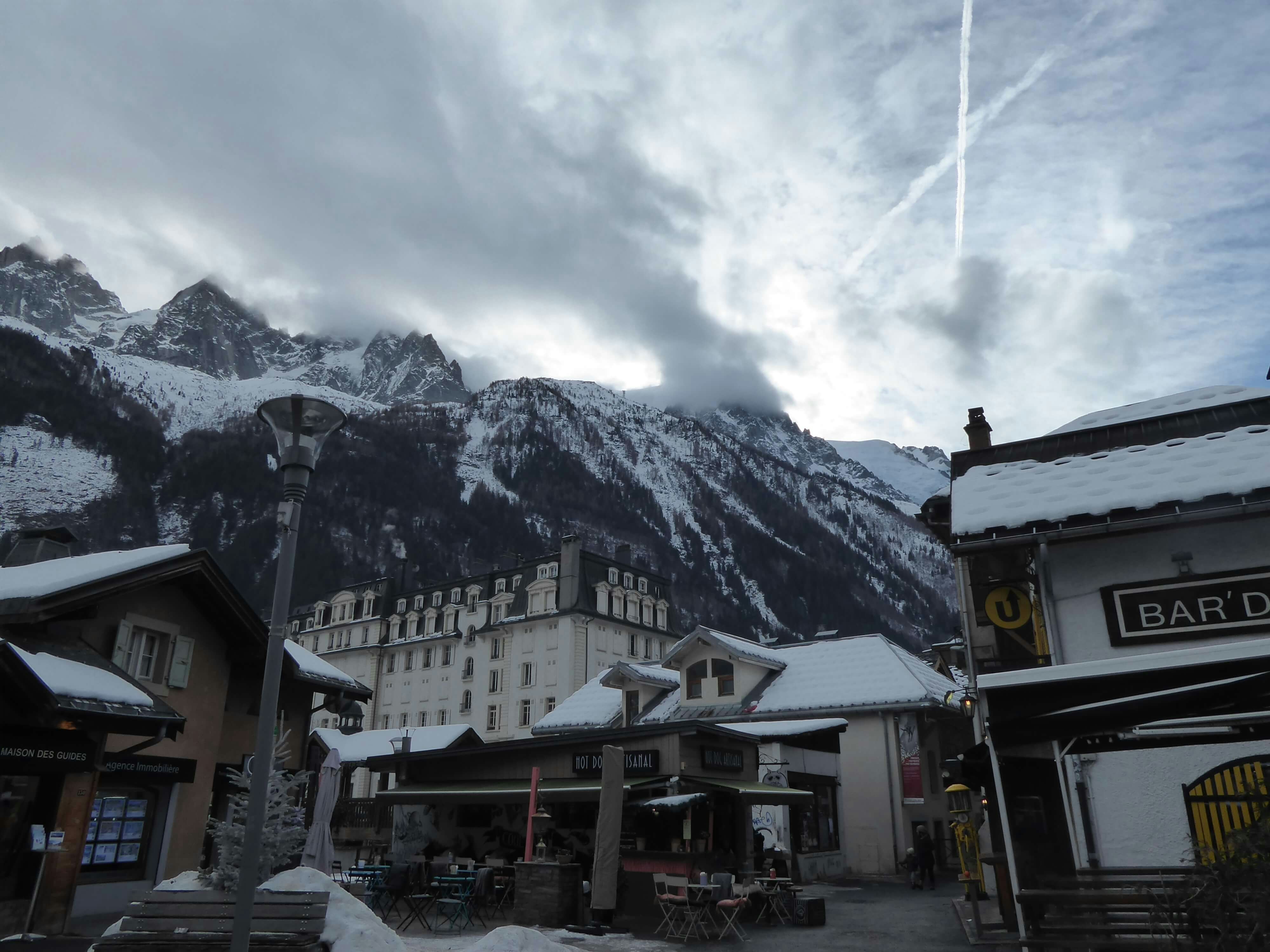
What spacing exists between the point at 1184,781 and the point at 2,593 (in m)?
17.6

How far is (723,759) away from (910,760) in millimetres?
11256

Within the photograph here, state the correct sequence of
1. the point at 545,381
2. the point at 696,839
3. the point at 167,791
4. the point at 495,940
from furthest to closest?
the point at 545,381
the point at 696,839
the point at 167,791
the point at 495,940

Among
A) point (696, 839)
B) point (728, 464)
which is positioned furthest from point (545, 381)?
point (696, 839)

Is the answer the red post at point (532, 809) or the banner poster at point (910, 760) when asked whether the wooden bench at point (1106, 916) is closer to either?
the red post at point (532, 809)

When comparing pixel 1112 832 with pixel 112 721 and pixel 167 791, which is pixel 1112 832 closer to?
pixel 112 721

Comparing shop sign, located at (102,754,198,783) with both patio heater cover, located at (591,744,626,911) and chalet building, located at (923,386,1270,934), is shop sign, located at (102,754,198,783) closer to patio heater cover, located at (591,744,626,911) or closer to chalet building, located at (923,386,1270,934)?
patio heater cover, located at (591,744,626,911)

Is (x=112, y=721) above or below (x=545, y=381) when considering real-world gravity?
below

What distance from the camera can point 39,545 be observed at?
2041 cm

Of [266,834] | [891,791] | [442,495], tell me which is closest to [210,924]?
[266,834]

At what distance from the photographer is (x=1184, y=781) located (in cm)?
987

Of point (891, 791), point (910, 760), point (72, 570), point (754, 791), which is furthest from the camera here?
point (910, 760)

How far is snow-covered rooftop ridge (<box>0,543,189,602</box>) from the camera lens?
14.1 meters

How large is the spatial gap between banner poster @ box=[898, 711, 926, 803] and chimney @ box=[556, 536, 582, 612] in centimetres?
2899

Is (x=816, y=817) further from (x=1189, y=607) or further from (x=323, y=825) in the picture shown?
(x=1189, y=607)
